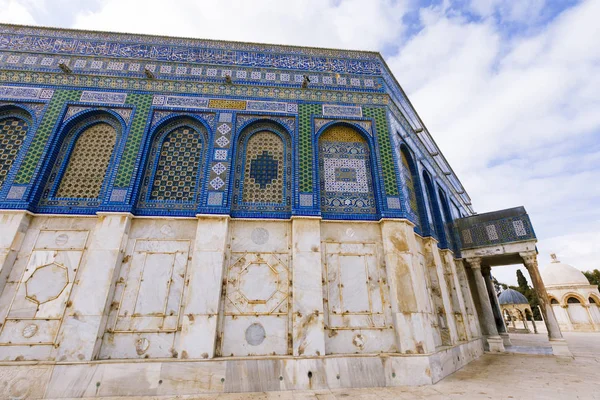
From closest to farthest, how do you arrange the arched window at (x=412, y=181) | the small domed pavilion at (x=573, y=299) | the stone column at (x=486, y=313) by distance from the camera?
the arched window at (x=412, y=181), the stone column at (x=486, y=313), the small domed pavilion at (x=573, y=299)

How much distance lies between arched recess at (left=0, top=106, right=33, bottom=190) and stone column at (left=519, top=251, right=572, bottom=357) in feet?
48.4

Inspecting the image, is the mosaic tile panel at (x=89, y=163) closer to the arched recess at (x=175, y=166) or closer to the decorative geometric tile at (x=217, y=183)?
the arched recess at (x=175, y=166)

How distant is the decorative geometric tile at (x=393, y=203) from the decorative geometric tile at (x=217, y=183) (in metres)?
3.94

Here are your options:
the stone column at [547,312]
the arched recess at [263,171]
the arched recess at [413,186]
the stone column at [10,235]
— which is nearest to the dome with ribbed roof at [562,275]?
the stone column at [547,312]

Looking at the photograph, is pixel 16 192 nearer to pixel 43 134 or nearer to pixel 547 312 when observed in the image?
pixel 43 134

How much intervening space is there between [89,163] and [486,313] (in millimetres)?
Answer: 13665

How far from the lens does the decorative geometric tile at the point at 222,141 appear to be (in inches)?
268

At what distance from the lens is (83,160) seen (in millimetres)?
6586

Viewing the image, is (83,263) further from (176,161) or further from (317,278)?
(317,278)

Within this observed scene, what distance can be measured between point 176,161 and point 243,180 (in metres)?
1.75

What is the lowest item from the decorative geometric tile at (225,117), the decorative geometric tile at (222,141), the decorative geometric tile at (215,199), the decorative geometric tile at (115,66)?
the decorative geometric tile at (215,199)

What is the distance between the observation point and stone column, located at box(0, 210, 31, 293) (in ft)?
17.0

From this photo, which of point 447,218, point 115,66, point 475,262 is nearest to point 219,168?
point 115,66

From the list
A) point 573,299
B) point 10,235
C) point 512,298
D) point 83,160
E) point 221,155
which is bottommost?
point 573,299
